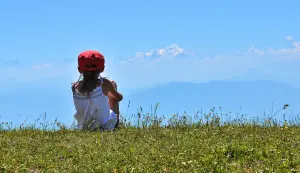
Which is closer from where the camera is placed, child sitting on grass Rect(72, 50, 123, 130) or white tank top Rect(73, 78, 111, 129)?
child sitting on grass Rect(72, 50, 123, 130)

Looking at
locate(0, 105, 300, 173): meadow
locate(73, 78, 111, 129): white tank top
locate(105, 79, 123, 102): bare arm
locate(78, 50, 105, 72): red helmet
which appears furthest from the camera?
locate(105, 79, 123, 102): bare arm

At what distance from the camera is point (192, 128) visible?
1107 cm

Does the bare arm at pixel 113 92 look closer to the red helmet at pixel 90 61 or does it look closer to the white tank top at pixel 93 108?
the white tank top at pixel 93 108

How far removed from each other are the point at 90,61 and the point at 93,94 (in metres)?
0.70

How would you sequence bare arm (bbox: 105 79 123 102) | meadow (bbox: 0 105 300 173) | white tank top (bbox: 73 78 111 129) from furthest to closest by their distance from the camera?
1. bare arm (bbox: 105 79 123 102)
2. white tank top (bbox: 73 78 111 129)
3. meadow (bbox: 0 105 300 173)

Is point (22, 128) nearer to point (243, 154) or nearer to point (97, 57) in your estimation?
point (97, 57)

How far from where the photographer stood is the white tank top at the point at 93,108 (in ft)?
36.5

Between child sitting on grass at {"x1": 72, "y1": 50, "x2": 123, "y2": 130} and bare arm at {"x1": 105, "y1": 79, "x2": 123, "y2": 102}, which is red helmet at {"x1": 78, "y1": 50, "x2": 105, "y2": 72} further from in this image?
bare arm at {"x1": 105, "y1": 79, "x2": 123, "y2": 102}

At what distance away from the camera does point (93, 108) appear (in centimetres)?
1119

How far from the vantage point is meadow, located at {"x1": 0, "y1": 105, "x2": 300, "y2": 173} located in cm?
731

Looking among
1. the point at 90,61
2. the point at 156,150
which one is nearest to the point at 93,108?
the point at 90,61

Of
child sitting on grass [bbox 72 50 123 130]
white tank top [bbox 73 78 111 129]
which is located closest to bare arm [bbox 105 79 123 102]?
child sitting on grass [bbox 72 50 123 130]

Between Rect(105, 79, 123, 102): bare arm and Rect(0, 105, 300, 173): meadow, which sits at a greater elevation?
Rect(105, 79, 123, 102): bare arm

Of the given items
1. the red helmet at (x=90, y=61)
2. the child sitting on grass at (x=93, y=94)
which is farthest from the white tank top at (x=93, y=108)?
the red helmet at (x=90, y=61)
